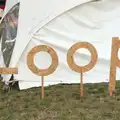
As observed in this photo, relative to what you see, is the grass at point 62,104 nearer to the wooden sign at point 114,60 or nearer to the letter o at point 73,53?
the wooden sign at point 114,60

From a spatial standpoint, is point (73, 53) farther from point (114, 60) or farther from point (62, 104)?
point (62, 104)

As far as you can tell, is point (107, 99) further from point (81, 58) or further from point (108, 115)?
point (81, 58)

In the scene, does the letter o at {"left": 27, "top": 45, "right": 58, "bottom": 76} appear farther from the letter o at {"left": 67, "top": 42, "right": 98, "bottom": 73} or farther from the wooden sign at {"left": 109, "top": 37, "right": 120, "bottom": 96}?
the wooden sign at {"left": 109, "top": 37, "right": 120, "bottom": 96}

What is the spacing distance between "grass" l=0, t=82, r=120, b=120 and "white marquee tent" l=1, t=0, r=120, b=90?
291 millimetres

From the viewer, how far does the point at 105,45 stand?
25.6 feet

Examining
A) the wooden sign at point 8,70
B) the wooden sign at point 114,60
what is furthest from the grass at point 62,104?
the wooden sign at point 8,70

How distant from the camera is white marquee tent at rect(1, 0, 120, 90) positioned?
7730 mm

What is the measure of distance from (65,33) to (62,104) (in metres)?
1.87

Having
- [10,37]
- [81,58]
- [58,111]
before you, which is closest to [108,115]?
[58,111]

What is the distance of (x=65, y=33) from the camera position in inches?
309

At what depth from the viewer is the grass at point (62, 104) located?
5855 mm

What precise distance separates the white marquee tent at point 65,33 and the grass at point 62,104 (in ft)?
0.95

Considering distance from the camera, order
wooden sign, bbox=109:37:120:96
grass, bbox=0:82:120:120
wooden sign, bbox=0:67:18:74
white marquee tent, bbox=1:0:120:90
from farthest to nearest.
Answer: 1. white marquee tent, bbox=1:0:120:90
2. wooden sign, bbox=0:67:18:74
3. wooden sign, bbox=109:37:120:96
4. grass, bbox=0:82:120:120

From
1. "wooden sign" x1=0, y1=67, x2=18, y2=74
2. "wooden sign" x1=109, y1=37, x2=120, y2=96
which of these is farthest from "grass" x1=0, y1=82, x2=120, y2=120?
"wooden sign" x1=0, y1=67, x2=18, y2=74
